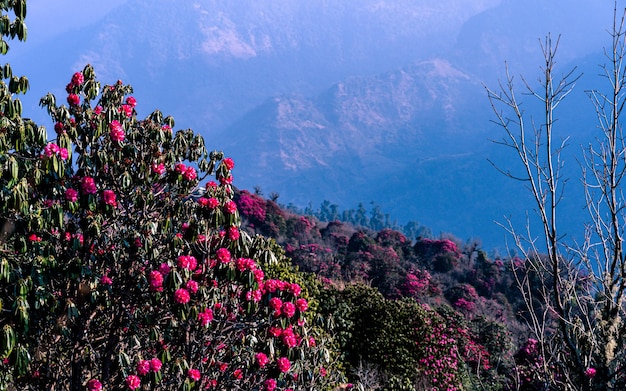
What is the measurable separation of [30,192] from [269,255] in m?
2.23

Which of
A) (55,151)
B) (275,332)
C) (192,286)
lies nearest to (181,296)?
(192,286)

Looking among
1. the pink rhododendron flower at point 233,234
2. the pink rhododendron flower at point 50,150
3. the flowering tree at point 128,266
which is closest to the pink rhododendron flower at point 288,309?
the flowering tree at point 128,266

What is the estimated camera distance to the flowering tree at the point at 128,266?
442cm

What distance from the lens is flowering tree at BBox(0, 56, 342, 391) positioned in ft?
14.5

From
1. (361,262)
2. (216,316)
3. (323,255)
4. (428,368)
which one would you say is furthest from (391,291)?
(216,316)

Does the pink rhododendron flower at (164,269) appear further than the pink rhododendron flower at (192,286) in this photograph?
Yes

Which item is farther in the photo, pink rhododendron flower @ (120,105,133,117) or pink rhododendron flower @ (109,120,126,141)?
pink rhododendron flower @ (120,105,133,117)

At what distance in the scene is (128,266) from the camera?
5086mm

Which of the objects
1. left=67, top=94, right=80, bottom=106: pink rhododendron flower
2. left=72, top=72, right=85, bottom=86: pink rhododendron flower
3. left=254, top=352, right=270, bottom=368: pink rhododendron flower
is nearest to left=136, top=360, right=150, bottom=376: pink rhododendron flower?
left=254, top=352, right=270, bottom=368: pink rhododendron flower

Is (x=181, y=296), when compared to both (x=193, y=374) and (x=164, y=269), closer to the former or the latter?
(x=164, y=269)

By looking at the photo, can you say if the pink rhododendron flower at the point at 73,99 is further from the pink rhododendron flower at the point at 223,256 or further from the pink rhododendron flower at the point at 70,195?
the pink rhododendron flower at the point at 223,256

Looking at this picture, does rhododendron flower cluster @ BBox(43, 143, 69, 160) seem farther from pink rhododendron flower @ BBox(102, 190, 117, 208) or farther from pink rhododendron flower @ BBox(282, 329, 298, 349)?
pink rhododendron flower @ BBox(282, 329, 298, 349)

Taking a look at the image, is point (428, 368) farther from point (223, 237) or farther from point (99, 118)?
point (99, 118)

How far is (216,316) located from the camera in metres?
5.21
